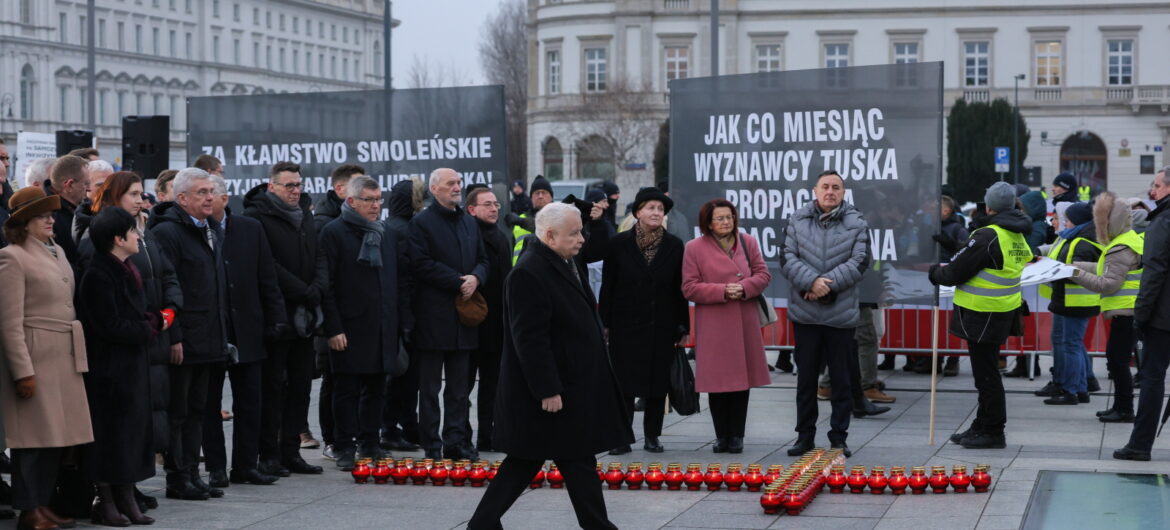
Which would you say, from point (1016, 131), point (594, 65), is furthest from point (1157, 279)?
point (594, 65)

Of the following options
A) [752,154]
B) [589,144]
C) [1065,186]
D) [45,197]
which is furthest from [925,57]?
[45,197]

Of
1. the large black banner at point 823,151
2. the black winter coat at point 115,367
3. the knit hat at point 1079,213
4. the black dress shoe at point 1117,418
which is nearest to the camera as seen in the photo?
the black winter coat at point 115,367

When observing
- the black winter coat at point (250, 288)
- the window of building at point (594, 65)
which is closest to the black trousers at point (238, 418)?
the black winter coat at point (250, 288)

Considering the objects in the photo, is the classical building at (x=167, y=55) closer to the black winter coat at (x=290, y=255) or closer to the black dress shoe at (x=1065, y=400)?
the black dress shoe at (x=1065, y=400)

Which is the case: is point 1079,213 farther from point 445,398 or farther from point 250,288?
point 250,288

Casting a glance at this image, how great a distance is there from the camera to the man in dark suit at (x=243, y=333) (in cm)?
924

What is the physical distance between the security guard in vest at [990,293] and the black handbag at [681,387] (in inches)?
73.2

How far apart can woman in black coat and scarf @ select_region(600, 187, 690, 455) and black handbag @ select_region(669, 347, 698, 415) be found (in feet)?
0.15

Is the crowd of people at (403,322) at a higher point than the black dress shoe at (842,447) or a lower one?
higher

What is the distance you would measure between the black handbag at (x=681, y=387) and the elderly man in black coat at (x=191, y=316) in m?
3.24

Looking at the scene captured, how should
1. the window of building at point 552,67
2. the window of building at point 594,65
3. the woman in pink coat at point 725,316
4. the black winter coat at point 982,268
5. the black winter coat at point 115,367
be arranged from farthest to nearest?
the window of building at point 552,67 < the window of building at point 594,65 < the woman in pink coat at point 725,316 < the black winter coat at point 982,268 < the black winter coat at point 115,367

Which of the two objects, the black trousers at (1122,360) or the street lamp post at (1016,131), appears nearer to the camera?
the black trousers at (1122,360)

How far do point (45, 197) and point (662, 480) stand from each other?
384cm

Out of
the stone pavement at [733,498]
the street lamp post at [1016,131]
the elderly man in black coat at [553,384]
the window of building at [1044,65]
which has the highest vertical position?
the window of building at [1044,65]
